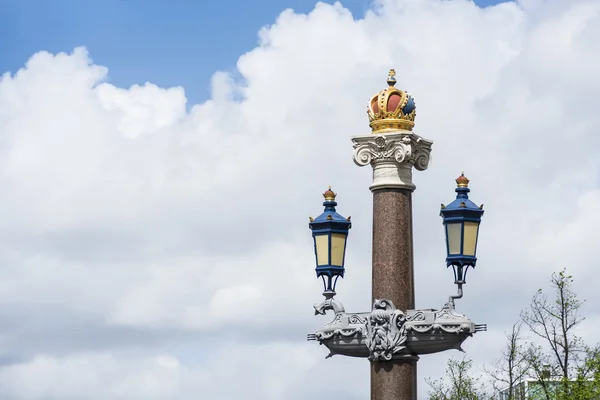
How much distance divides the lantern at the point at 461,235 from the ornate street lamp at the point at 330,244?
6.08 ft

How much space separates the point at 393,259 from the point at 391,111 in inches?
93.5

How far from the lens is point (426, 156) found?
23.2m

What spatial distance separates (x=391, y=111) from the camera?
23094 millimetres

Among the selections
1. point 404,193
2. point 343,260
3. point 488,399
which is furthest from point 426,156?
point 488,399

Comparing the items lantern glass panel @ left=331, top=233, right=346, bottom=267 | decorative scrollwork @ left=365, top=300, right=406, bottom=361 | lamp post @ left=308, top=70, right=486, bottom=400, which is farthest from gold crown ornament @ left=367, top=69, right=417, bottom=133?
decorative scrollwork @ left=365, top=300, right=406, bottom=361

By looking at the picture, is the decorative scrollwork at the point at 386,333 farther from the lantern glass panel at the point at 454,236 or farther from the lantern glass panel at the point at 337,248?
the lantern glass panel at the point at 337,248

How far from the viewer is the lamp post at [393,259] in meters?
21.7

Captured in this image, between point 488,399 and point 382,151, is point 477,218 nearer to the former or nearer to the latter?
point 382,151

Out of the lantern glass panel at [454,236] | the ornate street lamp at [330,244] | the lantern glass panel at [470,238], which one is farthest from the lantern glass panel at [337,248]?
the lantern glass panel at [470,238]

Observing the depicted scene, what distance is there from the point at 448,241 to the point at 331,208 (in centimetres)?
235

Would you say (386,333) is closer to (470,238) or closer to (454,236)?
(454,236)

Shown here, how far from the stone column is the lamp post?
0.05ft

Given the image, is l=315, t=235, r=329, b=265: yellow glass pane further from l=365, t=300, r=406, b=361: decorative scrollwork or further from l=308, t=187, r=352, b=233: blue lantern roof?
l=365, t=300, r=406, b=361: decorative scrollwork

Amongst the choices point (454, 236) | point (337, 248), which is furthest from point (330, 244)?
point (454, 236)
